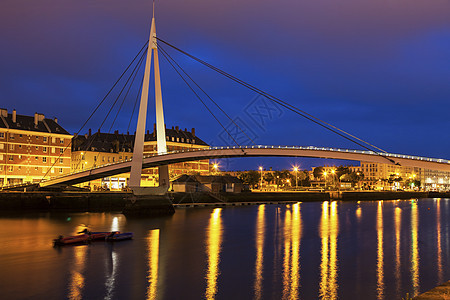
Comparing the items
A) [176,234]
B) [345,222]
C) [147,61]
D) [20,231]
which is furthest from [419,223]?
[20,231]

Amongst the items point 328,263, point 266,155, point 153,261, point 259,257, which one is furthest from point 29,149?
point 328,263

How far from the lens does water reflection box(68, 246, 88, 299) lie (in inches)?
692

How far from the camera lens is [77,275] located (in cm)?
2066

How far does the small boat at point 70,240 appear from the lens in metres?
29.3

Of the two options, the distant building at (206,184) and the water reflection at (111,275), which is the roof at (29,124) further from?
the water reflection at (111,275)

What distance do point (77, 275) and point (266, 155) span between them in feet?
116

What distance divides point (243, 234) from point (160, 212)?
1309cm

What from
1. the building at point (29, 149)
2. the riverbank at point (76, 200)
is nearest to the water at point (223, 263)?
the riverbank at point (76, 200)

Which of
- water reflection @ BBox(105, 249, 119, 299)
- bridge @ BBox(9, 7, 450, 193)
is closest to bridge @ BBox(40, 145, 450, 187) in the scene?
bridge @ BBox(9, 7, 450, 193)

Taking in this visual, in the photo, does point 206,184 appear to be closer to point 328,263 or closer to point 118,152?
point 118,152

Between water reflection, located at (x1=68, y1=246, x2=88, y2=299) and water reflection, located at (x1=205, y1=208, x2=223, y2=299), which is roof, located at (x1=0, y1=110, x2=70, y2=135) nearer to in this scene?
water reflection, located at (x1=205, y1=208, x2=223, y2=299)

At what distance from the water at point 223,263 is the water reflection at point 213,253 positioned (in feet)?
0.20

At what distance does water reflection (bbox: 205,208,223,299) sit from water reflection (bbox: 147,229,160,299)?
7.71ft

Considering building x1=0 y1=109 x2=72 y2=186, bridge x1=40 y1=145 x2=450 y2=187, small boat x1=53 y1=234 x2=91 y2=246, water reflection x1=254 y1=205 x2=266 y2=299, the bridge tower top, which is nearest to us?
water reflection x1=254 y1=205 x2=266 y2=299
